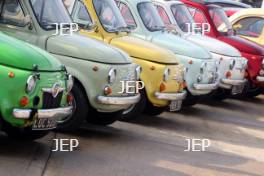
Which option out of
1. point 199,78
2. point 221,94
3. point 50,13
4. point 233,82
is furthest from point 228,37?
point 50,13

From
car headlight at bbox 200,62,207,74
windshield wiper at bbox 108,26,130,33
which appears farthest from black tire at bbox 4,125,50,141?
car headlight at bbox 200,62,207,74

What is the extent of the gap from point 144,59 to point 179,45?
5.17 ft

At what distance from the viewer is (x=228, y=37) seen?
13602 millimetres

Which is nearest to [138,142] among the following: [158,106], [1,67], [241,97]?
[158,106]

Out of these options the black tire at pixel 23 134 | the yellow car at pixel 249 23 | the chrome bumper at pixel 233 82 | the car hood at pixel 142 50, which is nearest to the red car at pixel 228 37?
the chrome bumper at pixel 233 82

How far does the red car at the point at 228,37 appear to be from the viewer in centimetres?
1339

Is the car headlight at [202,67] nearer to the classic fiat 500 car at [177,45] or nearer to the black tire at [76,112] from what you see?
the classic fiat 500 car at [177,45]

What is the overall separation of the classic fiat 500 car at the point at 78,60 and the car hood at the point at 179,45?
2529mm

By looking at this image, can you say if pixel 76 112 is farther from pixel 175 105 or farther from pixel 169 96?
pixel 175 105

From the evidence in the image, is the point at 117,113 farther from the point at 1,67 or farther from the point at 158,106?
the point at 1,67

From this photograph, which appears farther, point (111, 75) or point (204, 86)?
point (204, 86)

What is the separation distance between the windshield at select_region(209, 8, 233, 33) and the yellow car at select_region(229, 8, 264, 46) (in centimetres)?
120

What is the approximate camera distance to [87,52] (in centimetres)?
836

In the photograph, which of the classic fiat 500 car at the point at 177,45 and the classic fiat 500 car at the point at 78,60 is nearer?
the classic fiat 500 car at the point at 78,60
